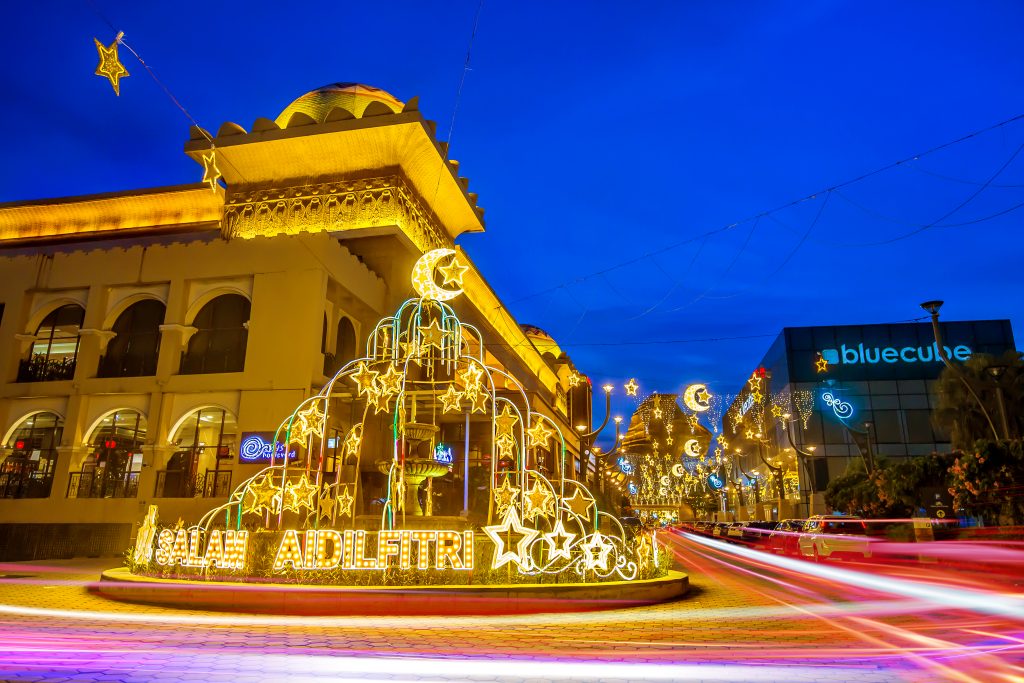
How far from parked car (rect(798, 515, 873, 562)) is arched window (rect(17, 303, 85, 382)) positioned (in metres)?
30.1

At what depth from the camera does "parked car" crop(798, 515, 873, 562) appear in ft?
72.7

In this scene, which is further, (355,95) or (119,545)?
(355,95)

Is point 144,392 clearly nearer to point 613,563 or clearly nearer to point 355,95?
point 355,95

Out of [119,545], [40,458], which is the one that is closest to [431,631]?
[119,545]

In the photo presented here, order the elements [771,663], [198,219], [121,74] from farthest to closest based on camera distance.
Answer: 1. [198,219]
2. [121,74]
3. [771,663]

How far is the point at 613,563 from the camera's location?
1383 centimetres

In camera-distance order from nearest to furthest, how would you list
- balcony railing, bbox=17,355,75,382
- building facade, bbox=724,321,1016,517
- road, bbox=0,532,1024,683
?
road, bbox=0,532,1024,683 → balcony railing, bbox=17,355,75,382 → building facade, bbox=724,321,1016,517

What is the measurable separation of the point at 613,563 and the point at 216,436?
77.8ft

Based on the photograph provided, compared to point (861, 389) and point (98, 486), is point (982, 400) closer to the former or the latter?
point (861, 389)

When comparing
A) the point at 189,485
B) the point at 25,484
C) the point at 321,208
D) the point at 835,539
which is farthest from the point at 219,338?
the point at 835,539

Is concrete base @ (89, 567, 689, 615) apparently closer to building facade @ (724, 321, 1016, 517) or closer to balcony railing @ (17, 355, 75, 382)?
balcony railing @ (17, 355, 75, 382)

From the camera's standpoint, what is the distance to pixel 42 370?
29.9 metres

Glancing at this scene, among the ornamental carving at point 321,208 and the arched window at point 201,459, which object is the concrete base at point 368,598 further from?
the ornamental carving at point 321,208

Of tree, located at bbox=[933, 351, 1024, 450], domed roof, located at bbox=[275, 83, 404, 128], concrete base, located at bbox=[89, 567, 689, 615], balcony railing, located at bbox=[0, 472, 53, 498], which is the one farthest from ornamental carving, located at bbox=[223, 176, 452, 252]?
tree, located at bbox=[933, 351, 1024, 450]
